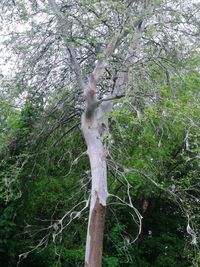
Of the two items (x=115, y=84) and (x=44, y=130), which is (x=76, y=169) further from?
(x=115, y=84)

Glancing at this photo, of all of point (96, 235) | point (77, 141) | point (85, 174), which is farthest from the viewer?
point (77, 141)

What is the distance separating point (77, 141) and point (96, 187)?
7.46 feet

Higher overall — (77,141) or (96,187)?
(77,141)

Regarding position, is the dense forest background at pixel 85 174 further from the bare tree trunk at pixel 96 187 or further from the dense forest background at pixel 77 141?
the bare tree trunk at pixel 96 187

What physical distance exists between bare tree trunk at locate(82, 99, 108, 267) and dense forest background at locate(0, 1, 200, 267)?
0.19 m

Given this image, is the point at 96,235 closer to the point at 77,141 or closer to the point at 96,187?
the point at 96,187

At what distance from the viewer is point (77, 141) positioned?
8.93 metres

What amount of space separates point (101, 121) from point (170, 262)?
5.52 metres

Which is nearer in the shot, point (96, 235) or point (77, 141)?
point (96, 235)

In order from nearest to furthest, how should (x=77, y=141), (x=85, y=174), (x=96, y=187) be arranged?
(x=96, y=187), (x=85, y=174), (x=77, y=141)

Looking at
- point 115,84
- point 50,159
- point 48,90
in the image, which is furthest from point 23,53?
point 50,159

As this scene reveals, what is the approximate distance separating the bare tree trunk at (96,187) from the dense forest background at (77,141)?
192 millimetres

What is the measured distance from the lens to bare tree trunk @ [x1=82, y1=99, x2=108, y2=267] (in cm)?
644

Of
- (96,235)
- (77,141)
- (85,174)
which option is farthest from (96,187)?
(77,141)
